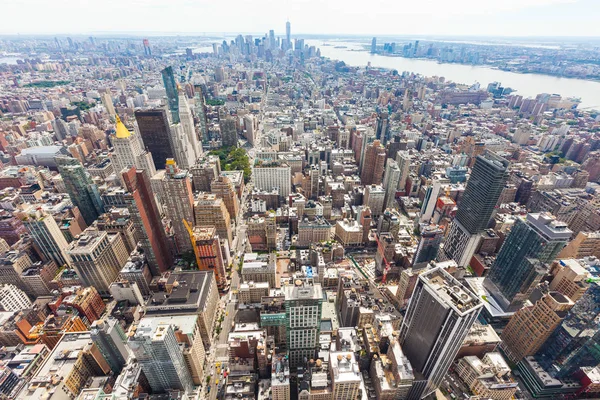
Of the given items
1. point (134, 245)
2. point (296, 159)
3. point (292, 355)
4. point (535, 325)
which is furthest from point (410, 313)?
point (296, 159)

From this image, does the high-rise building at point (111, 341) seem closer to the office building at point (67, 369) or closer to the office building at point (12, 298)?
the office building at point (67, 369)

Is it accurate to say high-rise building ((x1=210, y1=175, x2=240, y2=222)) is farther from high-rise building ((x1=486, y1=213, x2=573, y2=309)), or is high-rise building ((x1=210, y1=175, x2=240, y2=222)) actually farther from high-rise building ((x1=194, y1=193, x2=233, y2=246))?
high-rise building ((x1=486, y1=213, x2=573, y2=309))

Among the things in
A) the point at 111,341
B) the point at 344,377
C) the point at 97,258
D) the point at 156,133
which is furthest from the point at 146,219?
the point at 156,133

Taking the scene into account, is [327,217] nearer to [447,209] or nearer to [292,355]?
[447,209]

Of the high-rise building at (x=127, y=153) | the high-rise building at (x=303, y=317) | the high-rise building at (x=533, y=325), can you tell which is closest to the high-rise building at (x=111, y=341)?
the high-rise building at (x=303, y=317)

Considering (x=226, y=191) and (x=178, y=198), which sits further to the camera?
(x=226, y=191)

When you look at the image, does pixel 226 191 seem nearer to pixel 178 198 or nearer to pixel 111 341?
pixel 178 198
